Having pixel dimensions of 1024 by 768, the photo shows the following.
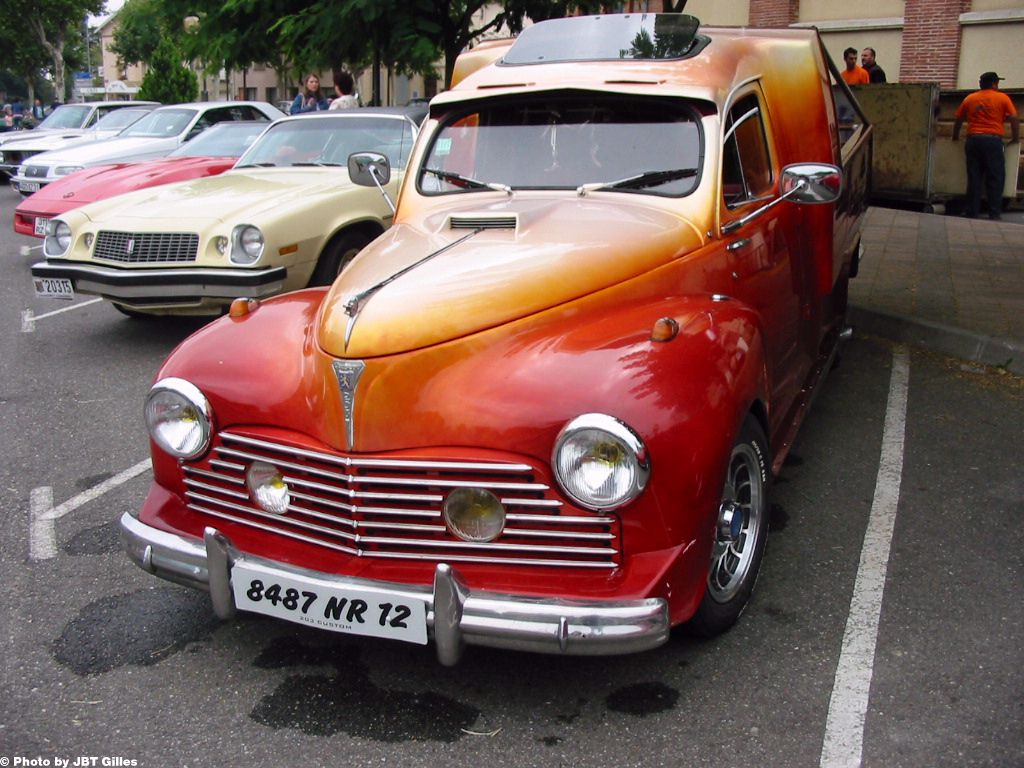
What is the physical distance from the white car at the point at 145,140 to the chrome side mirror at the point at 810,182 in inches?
413

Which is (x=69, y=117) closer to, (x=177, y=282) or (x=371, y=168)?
(x=177, y=282)

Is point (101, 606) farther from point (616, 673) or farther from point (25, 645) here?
point (616, 673)

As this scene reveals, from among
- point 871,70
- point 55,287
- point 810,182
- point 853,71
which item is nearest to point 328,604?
point 810,182

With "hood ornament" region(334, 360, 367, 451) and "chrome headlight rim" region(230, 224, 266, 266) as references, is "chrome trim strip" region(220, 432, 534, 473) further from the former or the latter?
"chrome headlight rim" region(230, 224, 266, 266)

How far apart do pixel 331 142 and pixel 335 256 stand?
1.47m

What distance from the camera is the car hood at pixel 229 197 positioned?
7102mm

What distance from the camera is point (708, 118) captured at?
414 centimetres

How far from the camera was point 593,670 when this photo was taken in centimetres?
336

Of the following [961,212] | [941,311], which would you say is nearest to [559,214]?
[941,311]

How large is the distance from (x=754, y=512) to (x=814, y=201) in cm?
129

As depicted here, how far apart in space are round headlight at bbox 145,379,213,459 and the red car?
6.18 metres

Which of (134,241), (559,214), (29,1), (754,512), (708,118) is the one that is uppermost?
(29,1)

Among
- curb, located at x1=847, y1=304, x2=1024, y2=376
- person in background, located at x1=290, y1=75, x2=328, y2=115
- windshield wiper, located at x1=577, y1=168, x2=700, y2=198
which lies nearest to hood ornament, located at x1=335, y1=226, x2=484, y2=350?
windshield wiper, located at x1=577, y1=168, x2=700, y2=198

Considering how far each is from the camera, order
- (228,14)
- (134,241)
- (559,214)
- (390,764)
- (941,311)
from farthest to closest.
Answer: (228,14)
(941,311)
(134,241)
(559,214)
(390,764)
